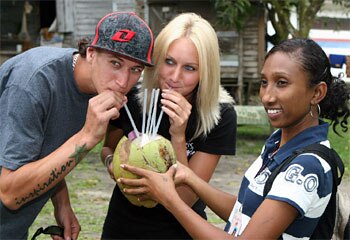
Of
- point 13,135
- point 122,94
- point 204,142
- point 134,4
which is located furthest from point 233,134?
point 134,4

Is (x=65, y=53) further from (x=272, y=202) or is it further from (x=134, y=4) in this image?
(x=134, y=4)

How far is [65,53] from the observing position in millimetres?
2639

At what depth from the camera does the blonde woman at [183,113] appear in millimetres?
2752

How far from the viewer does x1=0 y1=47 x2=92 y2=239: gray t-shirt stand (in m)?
2.36

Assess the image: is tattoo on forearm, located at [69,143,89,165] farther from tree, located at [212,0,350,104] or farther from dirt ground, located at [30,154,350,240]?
tree, located at [212,0,350,104]

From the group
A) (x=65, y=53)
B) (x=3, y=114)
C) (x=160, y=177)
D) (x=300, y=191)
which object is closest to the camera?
(x=300, y=191)

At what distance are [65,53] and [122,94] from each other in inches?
12.9

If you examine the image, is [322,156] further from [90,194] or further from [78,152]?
[90,194]

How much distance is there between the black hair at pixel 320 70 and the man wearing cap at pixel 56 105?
0.57m

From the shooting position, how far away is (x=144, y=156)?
2.35 metres

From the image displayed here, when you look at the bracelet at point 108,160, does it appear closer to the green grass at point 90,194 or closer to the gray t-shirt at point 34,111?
the gray t-shirt at point 34,111

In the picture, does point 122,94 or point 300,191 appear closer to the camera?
point 300,191

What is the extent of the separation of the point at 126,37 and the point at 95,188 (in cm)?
520

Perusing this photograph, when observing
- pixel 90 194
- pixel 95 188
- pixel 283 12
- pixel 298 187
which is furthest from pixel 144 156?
pixel 283 12
